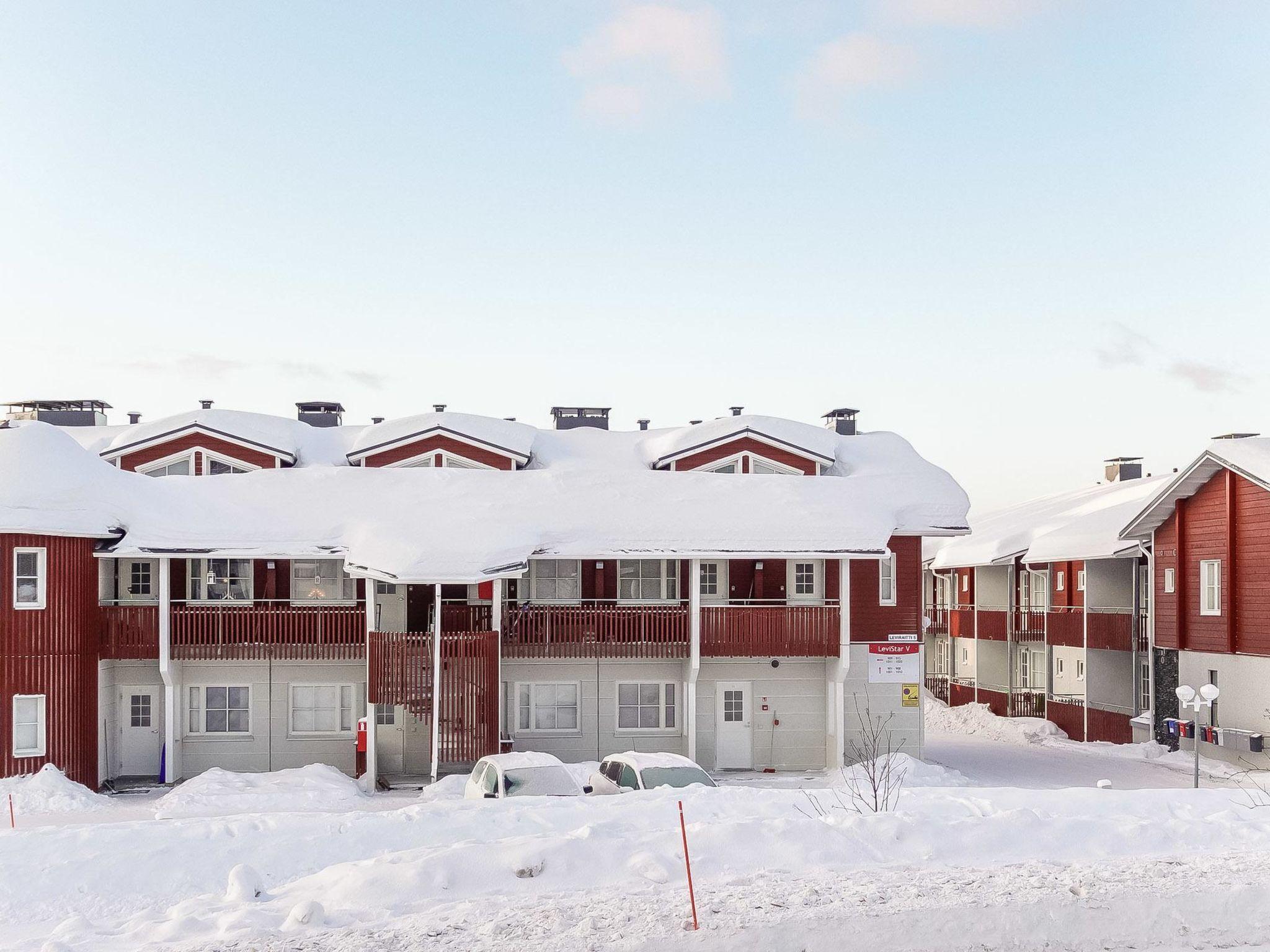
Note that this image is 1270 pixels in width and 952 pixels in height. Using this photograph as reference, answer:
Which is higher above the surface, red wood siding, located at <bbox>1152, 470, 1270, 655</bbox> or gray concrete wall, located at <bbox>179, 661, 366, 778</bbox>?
red wood siding, located at <bbox>1152, 470, 1270, 655</bbox>

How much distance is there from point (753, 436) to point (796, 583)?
5.35 m

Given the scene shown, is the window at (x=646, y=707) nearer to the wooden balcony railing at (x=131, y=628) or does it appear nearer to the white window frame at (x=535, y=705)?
the white window frame at (x=535, y=705)

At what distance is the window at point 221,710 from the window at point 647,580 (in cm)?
925

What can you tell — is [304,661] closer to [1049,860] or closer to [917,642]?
[917,642]

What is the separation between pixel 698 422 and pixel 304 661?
14592 mm

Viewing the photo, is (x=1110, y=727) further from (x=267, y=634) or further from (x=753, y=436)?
(x=267, y=634)

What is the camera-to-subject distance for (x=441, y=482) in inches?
1209

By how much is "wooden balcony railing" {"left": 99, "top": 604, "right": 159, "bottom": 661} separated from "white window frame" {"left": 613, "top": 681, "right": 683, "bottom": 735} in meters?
10.6

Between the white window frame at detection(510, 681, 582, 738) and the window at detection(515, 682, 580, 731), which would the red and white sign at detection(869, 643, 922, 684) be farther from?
the window at detection(515, 682, 580, 731)

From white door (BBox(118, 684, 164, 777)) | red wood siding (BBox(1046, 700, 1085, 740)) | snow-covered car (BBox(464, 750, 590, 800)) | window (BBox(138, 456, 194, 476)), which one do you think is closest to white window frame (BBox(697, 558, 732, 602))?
snow-covered car (BBox(464, 750, 590, 800))

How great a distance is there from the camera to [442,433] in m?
33.7

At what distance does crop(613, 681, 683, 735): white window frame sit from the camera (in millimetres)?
28469

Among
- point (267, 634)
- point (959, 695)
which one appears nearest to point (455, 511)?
point (267, 634)

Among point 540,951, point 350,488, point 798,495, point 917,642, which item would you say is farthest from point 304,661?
point 540,951
